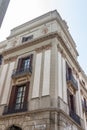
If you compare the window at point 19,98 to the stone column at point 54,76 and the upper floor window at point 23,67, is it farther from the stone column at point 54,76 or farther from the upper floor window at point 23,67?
the stone column at point 54,76

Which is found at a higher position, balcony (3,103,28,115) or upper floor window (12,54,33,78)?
upper floor window (12,54,33,78)

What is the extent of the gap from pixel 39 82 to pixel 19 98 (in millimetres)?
2194

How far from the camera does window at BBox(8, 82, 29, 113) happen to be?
12456 millimetres

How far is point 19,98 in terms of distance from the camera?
532 inches

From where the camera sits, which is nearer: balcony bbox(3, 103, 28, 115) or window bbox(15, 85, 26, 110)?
balcony bbox(3, 103, 28, 115)

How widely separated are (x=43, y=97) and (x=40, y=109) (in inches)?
42.4

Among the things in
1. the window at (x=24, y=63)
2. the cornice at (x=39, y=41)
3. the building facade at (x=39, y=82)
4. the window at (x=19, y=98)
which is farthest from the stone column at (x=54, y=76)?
the window at (x=24, y=63)

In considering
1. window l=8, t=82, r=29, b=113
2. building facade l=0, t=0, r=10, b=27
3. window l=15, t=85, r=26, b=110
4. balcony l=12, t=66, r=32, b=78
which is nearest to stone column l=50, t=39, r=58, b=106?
balcony l=12, t=66, r=32, b=78

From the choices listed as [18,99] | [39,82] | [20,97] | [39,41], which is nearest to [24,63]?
[39,41]

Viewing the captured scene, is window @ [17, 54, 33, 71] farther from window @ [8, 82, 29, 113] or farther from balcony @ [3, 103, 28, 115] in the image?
balcony @ [3, 103, 28, 115]

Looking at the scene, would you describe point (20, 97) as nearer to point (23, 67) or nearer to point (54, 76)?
point (54, 76)

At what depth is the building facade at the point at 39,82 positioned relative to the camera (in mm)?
11125

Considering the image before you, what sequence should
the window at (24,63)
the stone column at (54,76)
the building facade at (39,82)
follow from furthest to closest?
1. the window at (24,63)
2. the stone column at (54,76)
3. the building facade at (39,82)

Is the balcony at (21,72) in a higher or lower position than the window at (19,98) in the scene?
higher
